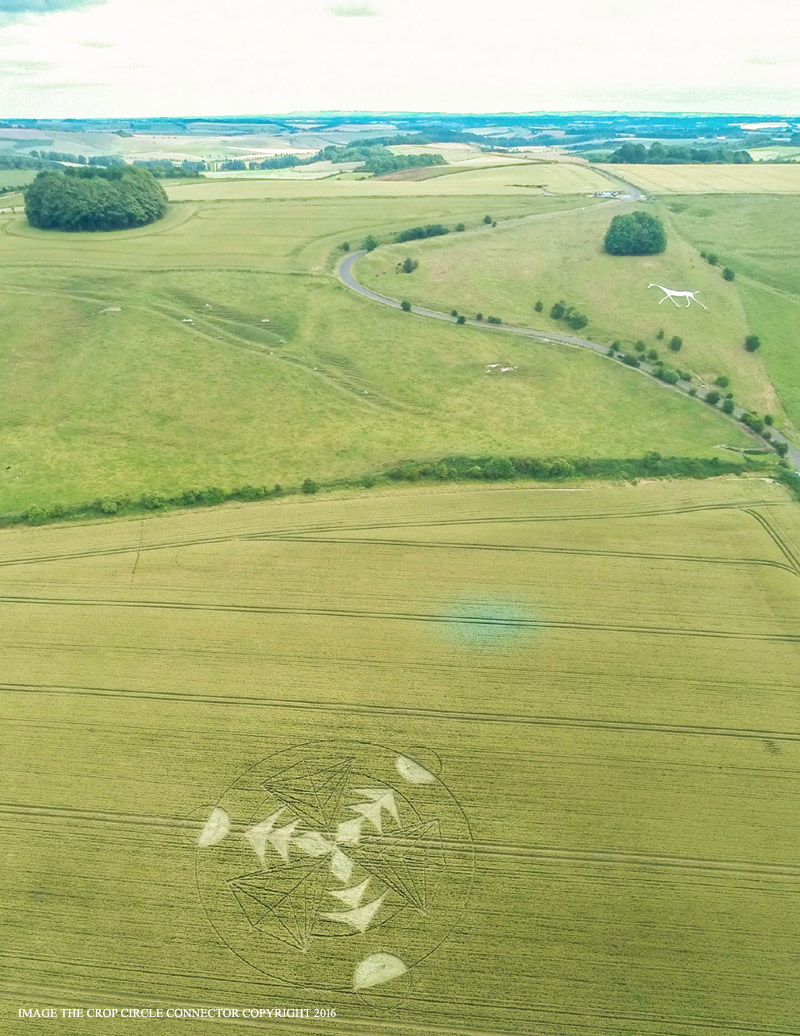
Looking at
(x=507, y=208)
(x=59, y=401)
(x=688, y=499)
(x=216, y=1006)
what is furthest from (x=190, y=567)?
(x=507, y=208)

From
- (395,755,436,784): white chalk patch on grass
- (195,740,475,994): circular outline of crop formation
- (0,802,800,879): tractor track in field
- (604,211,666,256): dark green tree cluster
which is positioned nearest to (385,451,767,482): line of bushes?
(395,755,436,784): white chalk patch on grass

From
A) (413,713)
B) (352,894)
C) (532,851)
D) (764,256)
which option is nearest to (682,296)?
(764,256)

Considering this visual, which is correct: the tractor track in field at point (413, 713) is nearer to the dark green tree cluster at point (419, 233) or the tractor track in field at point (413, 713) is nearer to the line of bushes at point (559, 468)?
the line of bushes at point (559, 468)

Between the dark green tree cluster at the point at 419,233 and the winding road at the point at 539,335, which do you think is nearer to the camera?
the winding road at the point at 539,335

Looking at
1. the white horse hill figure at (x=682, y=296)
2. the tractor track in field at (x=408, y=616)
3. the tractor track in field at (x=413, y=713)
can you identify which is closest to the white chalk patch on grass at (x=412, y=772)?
the tractor track in field at (x=413, y=713)

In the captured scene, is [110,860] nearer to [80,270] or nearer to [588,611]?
[588,611]

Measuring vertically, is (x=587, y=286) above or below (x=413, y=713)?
above

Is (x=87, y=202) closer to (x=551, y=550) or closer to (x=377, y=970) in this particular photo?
(x=551, y=550)
